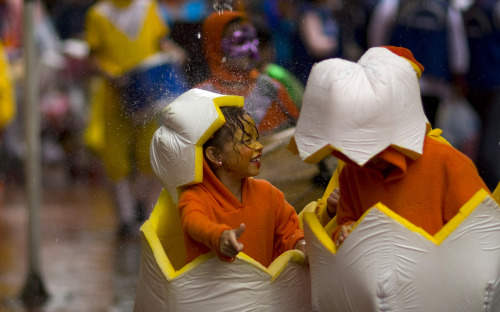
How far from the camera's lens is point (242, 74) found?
11.0ft

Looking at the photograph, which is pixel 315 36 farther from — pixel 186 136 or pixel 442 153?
pixel 442 153

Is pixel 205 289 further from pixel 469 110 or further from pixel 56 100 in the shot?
pixel 56 100

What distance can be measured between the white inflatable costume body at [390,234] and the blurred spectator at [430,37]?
1.82 metres

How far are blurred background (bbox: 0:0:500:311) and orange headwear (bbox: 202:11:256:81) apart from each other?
0.11 feet

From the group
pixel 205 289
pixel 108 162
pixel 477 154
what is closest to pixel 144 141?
pixel 108 162

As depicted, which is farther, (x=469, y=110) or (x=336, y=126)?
(x=469, y=110)

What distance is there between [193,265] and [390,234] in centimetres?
59

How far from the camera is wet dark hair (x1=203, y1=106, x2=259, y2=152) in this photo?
9.12 ft

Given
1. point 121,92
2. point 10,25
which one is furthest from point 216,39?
point 10,25

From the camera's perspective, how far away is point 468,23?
475 cm

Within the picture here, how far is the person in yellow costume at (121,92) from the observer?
3404mm

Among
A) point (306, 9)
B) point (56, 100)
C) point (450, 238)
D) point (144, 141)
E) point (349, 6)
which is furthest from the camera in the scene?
point (56, 100)

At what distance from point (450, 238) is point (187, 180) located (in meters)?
0.83

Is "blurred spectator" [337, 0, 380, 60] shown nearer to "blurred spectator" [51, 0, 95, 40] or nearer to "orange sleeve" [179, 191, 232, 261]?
"blurred spectator" [51, 0, 95, 40]
